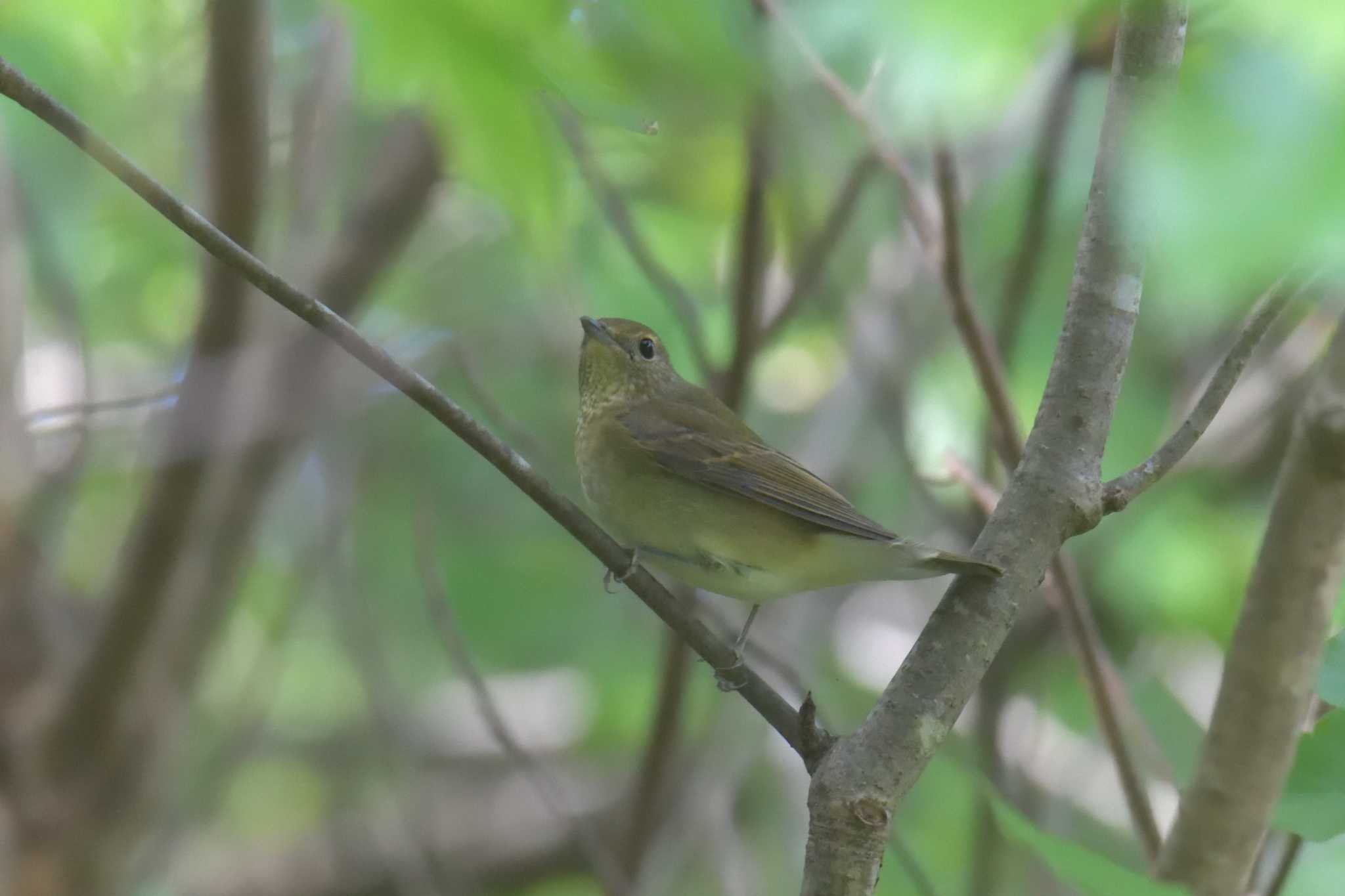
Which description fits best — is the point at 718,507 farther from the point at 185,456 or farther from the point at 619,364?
the point at 185,456

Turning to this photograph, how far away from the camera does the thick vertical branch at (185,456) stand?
3881 mm

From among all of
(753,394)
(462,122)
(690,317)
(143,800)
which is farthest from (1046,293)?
(143,800)

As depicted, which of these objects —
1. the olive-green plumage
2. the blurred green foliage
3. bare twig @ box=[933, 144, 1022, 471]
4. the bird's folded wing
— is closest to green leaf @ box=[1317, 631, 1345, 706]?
the blurred green foliage

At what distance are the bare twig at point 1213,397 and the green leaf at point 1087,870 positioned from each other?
0.57 m

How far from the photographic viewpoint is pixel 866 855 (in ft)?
6.05

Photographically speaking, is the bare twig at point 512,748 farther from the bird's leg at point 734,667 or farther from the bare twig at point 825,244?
the bare twig at point 825,244

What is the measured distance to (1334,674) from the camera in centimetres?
203

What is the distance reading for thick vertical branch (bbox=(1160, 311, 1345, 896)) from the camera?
2406mm

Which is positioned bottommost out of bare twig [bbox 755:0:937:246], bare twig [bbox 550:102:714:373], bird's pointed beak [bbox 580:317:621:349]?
bird's pointed beak [bbox 580:317:621:349]

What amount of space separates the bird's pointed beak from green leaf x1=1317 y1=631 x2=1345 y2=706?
257cm

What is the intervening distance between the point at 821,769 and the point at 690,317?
2003 mm

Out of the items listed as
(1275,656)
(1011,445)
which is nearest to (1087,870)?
(1275,656)

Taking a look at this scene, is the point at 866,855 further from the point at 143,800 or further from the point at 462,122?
the point at 143,800

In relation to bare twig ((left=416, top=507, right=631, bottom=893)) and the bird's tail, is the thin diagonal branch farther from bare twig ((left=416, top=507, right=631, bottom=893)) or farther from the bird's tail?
bare twig ((left=416, top=507, right=631, bottom=893))
